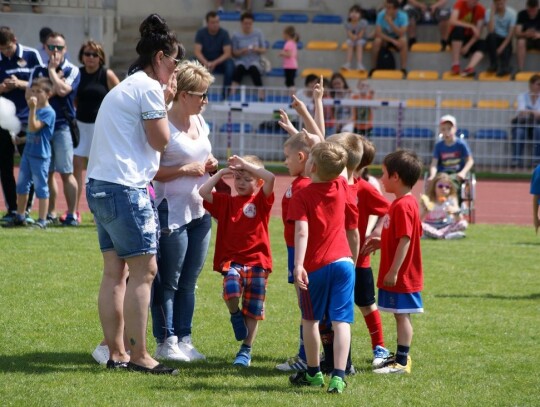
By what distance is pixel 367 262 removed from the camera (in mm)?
6953

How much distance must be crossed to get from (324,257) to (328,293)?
21cm

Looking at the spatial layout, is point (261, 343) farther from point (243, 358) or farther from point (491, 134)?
point (491, 134)

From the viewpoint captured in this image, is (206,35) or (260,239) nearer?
(260,239)

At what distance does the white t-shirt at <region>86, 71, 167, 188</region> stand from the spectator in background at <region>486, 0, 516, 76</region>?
1954cm

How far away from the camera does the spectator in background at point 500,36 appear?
2461cm

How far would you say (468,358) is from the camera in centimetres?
718

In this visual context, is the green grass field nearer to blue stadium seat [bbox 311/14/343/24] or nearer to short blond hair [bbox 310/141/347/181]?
short blond hair [bbox 310/141/347/181]

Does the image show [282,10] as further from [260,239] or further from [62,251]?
[260,239]

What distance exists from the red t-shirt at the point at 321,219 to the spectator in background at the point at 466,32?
19137mm

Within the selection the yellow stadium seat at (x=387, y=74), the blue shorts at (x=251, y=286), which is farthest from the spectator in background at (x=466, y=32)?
the blue shorts at (x=251, y=286)

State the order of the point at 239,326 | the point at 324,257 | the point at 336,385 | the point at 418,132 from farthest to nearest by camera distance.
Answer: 1. the point at 418,132
2. the point at 239,326
3. the point at 324,257
4. the point at 336,385

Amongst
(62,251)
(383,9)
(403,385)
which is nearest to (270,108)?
(383,9)

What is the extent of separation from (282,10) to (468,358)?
21631 millimetres

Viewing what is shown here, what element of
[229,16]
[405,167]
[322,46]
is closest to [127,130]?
[405,167]
